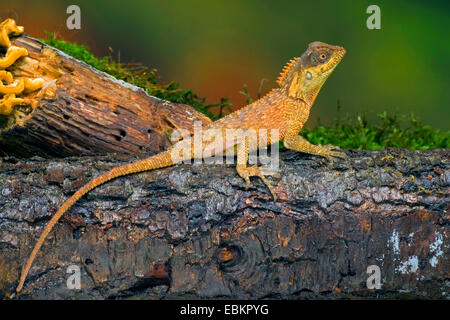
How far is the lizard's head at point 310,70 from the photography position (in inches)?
134

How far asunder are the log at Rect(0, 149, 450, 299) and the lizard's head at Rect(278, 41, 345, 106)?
84 cm

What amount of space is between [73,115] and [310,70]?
163 centimetres

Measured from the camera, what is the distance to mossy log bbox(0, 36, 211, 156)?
3.30m

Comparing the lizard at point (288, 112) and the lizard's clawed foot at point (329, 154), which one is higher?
the lizard at point (288, 112)

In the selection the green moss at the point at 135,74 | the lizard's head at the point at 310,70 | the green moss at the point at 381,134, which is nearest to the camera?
the lizard's head at the point at 310,70

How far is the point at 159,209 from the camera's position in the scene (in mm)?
2828

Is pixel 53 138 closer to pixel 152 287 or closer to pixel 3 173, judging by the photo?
pixel 3 173

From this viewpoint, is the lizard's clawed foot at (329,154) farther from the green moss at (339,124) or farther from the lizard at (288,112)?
the green moss at (339,124)

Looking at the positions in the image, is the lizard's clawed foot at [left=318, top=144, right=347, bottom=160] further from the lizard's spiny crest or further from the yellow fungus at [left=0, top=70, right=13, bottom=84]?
the yellow fungus at [left=0, top=70, right=13, bottom=84]

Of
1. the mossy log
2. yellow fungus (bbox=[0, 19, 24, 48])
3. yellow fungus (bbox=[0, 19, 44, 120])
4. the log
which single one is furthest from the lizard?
yellow fungus (bbox=[0, 19, 24, 48])

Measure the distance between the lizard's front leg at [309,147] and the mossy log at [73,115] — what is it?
94 cm

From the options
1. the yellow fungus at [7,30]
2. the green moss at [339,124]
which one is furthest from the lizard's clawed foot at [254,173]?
the yellow fungus at [7,30]
